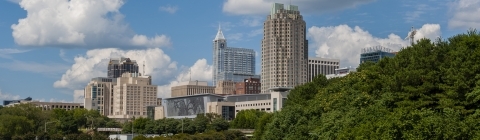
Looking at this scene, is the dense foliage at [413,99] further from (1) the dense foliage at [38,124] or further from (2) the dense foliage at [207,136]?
(1) the dense foliage at [38,124]

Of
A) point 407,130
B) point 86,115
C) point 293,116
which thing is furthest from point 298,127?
point 86,115

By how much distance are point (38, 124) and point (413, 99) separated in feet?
369

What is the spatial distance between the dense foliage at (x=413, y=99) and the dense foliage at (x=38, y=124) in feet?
254

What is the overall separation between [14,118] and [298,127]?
3190 inches

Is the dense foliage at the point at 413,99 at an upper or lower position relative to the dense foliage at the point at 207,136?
upper

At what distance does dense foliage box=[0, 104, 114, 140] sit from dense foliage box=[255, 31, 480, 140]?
7734cm

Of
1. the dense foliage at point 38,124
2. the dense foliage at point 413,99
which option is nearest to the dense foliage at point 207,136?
the dense foliage at point 38,124

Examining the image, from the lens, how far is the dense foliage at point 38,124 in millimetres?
131375

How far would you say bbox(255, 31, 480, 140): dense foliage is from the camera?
38.5m

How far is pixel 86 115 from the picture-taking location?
195 m

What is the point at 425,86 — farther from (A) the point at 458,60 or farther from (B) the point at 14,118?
(B) the point at 14,118

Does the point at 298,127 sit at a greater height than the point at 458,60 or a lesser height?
lesser

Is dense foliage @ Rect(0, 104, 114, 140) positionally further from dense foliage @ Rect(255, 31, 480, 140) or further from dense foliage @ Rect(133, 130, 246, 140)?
dense foliage @ Rect(255, 31, 480, 140)

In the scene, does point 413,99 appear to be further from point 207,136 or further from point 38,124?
point 38,124
